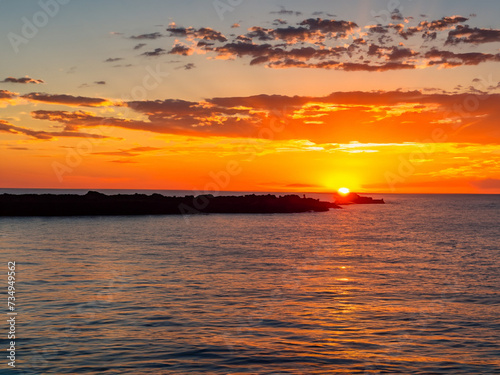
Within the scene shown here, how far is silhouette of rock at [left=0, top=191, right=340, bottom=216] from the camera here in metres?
95.4

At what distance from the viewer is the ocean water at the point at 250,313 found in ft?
50.2

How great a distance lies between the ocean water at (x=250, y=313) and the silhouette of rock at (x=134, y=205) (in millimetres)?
56613

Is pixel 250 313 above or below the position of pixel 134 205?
below

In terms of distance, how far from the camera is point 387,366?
14977 millimetres

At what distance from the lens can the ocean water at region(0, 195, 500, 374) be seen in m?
15.3

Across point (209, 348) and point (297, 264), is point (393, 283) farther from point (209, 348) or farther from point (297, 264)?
point (209, 348)

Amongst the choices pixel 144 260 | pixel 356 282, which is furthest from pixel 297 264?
pixel 144 260

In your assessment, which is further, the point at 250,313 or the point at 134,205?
the point at 134,205

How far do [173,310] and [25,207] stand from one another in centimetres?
8153

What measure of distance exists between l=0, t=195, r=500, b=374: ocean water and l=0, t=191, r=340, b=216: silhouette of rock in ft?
186

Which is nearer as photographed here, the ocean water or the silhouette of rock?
the ocean water

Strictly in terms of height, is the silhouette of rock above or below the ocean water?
above

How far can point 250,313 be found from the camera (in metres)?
21.0

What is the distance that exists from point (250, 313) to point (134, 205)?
91670 millimetres
